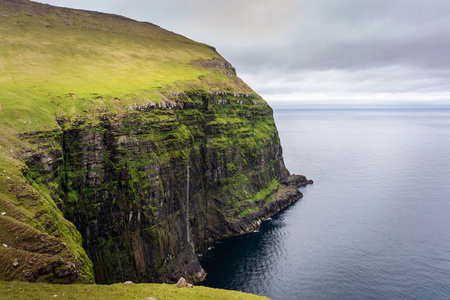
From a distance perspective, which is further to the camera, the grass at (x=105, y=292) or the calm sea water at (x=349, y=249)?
the calm sea water at (x=349, y=249)

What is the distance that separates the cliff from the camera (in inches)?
1602

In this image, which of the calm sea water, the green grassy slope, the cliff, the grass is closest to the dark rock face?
the cliff

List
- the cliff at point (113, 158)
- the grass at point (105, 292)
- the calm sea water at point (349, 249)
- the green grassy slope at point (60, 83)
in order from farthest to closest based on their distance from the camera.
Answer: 1. the calm sea water at point (349, 249)
2. the cliff at point (113, 158)
3. the green grassy slope at point (60, 83)
4. the grass at point (105, 292)

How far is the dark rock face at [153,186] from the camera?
210 feet

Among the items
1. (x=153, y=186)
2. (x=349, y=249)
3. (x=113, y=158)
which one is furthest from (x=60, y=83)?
(x=349, y=249)

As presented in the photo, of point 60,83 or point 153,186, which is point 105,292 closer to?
point 153,186

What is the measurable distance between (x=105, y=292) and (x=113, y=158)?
40788 mm

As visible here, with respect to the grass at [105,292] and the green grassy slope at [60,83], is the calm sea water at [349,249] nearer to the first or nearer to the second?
the grass at [105,292]

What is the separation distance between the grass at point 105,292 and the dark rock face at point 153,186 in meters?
26.1

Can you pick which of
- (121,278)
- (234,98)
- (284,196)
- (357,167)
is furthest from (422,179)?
(121,278)

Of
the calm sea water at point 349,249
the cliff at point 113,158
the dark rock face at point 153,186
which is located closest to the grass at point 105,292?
the cliff at point 113,158

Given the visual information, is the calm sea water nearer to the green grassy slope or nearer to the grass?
the grass

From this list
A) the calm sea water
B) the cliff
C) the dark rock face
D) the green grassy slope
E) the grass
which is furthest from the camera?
the calm sea water

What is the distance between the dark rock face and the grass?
2609cm
